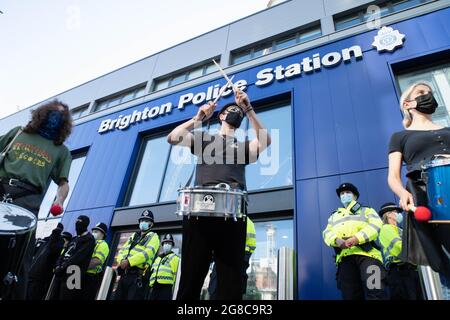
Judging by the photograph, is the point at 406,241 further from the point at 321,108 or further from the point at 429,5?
the point at 429,5

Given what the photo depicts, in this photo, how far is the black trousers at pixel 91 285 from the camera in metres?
4.94

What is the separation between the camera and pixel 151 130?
9.30 m

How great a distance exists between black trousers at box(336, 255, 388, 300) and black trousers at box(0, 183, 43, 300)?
134 inches

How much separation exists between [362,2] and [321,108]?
4.53 meters

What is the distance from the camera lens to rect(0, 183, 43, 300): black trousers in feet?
6.49

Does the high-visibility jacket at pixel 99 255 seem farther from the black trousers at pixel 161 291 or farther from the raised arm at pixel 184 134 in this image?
the raised arm at pixel 184 134

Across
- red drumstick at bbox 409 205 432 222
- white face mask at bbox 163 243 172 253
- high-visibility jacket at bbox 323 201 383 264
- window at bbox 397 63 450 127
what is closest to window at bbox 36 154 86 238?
white face mask at bbox 163 243 172 253

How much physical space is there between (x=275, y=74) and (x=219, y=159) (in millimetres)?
6316

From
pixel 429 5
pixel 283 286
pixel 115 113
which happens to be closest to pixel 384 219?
pixel 283 286

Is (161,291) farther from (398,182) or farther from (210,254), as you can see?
(398,182)

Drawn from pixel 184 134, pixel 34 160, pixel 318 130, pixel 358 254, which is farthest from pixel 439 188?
pixel 318 130

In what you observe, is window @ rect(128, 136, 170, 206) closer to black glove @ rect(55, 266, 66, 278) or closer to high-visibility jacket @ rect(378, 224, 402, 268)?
black glove @ rect(55, 266, 66, 278)

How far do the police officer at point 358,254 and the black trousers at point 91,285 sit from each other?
4.45 meters
